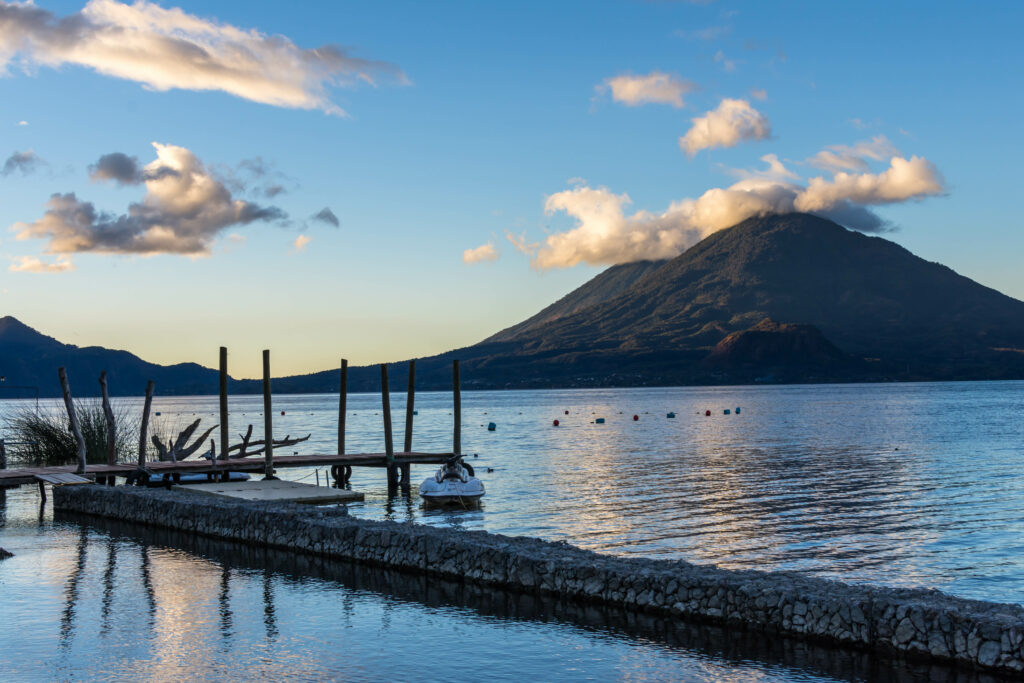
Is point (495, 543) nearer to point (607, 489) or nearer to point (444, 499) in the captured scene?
point (444, 499)

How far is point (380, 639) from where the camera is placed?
12.8m

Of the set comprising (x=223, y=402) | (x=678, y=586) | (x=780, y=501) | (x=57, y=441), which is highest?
(x=223, y=402)

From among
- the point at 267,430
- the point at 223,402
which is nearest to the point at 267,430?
the point at 267,430

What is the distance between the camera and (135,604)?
14.9 m

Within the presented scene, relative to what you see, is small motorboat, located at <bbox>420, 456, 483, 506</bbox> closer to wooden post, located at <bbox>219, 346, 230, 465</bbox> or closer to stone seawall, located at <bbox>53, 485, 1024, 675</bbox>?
wooden post, located at <bbox>219, 346, 230, 465</bbox>

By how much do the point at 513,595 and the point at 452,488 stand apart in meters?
17.2

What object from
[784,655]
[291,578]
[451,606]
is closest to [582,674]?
[784,655]

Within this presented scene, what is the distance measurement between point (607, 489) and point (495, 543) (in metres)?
20.5

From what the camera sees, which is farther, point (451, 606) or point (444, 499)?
Result: point (444, 499)

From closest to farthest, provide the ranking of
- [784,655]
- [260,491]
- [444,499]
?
[784,655] < [260,491] < [444,499]

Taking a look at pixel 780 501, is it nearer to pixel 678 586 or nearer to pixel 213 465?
pixel 213 465

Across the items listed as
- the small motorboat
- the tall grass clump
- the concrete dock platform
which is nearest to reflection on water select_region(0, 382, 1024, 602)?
the small motorboat

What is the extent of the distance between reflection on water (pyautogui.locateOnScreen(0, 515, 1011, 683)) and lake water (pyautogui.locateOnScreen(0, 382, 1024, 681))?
0.13ft

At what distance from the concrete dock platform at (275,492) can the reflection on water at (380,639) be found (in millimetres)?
11515
